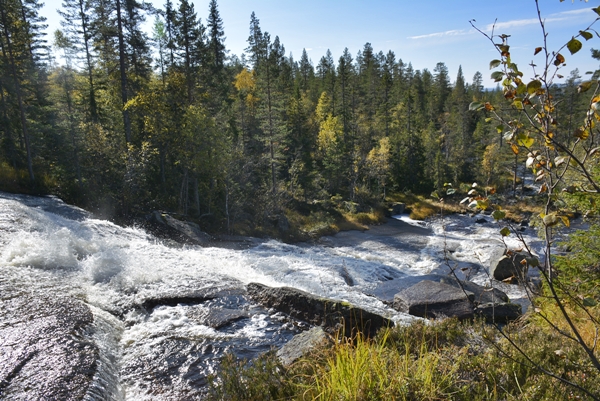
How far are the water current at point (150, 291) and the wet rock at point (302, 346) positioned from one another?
0.78 metres

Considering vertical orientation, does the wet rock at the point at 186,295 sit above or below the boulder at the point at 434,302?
above

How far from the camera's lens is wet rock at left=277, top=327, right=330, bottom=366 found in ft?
15.2

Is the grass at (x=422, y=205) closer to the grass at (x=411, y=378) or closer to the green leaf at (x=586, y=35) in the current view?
the grass at (x=411, y=378)

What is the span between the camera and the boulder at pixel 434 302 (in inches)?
345

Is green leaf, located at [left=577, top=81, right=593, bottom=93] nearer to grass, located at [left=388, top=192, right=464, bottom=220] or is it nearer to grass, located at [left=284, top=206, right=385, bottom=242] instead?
grass, located at [left=284, top=206, right=385, bottom=242]

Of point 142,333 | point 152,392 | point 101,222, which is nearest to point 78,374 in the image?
point 152,392

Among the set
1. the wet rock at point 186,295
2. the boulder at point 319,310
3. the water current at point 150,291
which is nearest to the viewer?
the water current at point 150,291

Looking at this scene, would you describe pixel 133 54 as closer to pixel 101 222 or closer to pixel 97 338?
pixel 101 222

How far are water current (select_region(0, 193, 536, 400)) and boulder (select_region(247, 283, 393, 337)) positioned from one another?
28 cm

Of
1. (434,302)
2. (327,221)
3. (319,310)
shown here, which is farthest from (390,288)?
(327,221)

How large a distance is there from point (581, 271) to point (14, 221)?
51.3ft

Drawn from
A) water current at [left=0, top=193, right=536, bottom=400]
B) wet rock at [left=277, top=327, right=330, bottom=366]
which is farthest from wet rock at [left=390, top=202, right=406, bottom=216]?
wet rock at [left=277, top=327, right=330, bottom=366]

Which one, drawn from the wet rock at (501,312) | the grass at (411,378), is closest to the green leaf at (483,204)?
the grass at (411,378)

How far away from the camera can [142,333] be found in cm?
678
